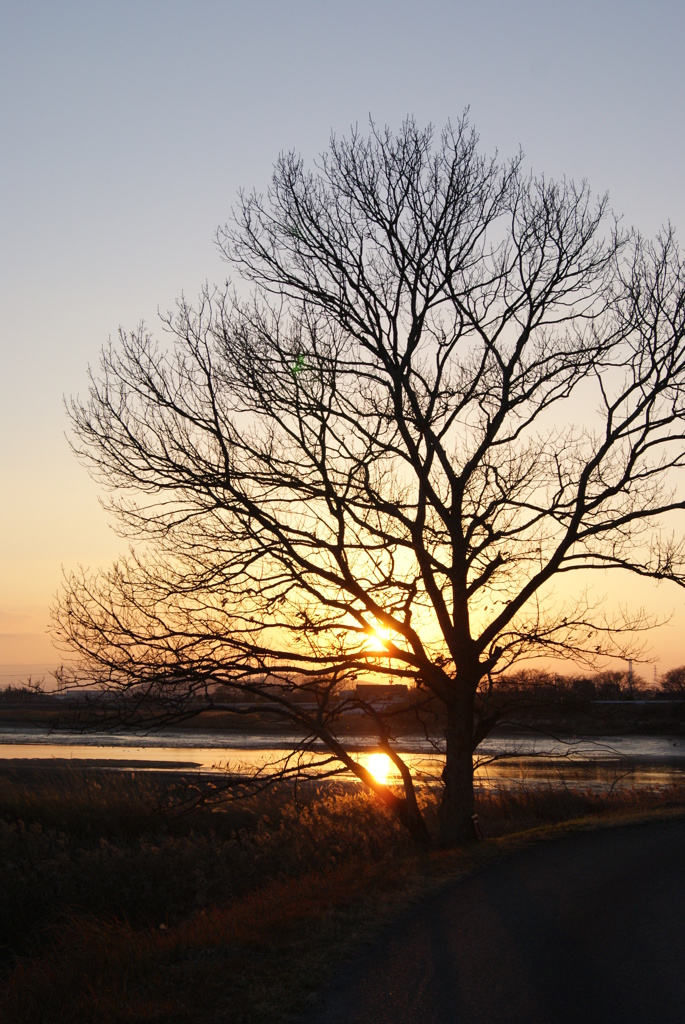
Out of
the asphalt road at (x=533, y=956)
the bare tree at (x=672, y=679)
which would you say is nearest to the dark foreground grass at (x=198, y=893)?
the asphalt road at (x=533, y=956)

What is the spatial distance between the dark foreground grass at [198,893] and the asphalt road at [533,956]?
415 mm

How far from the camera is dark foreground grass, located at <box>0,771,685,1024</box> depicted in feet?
22.6

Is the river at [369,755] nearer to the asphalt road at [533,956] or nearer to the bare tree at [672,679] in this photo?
the asphalt road at [533,956]

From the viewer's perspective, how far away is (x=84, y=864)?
1501cm

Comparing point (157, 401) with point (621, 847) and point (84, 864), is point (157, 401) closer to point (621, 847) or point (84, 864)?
point (84, 864)

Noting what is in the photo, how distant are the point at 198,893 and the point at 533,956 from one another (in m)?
7.86

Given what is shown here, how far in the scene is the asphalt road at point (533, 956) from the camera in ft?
20.3

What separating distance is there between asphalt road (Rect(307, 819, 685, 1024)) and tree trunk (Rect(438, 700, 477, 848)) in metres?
3.04

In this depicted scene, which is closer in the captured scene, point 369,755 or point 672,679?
point 369,755

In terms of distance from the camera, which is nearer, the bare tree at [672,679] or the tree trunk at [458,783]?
the tree trunk at [458,783]

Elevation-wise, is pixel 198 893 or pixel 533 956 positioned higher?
pixel 533 956

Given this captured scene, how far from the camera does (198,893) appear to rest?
14039mm

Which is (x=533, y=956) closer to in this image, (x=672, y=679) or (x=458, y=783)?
(x=458, y=783)

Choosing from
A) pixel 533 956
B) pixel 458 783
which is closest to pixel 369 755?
pixel 458 783
